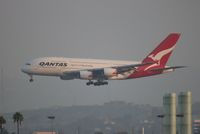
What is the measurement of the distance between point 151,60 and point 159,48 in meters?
5.61

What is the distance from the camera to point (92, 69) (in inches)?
5369

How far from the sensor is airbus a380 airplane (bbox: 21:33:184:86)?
134 m

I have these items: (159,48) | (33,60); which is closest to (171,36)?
(159,48)

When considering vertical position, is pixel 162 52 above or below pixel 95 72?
above

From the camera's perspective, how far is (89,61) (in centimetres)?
13900

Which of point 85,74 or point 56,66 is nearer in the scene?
point 56,66

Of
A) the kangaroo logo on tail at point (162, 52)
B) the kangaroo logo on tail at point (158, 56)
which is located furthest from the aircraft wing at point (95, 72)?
the kangaroo logo on tail at point (158, 56)

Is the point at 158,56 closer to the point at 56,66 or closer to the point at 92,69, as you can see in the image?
the point at 92,69

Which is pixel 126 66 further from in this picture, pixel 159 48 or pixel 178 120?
pixel 178 120

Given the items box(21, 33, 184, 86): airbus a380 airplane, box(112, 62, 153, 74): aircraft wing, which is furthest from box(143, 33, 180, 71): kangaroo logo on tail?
box(112, 62, 153, 74): aircraft wing

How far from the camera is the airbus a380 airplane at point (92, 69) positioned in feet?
439

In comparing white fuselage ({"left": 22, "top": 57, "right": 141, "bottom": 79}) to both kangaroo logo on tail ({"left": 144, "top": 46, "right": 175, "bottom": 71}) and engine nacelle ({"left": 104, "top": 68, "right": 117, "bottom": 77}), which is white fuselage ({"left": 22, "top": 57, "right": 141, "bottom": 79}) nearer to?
engine nacelle ({"left": 104, "top": 68, "right": 117, "bottom": 77})

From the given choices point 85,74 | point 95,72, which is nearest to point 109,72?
point 95,72

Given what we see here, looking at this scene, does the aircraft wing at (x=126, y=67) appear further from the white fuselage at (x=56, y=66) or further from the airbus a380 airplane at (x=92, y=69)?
the white fuselage at (x=56, y=66)
